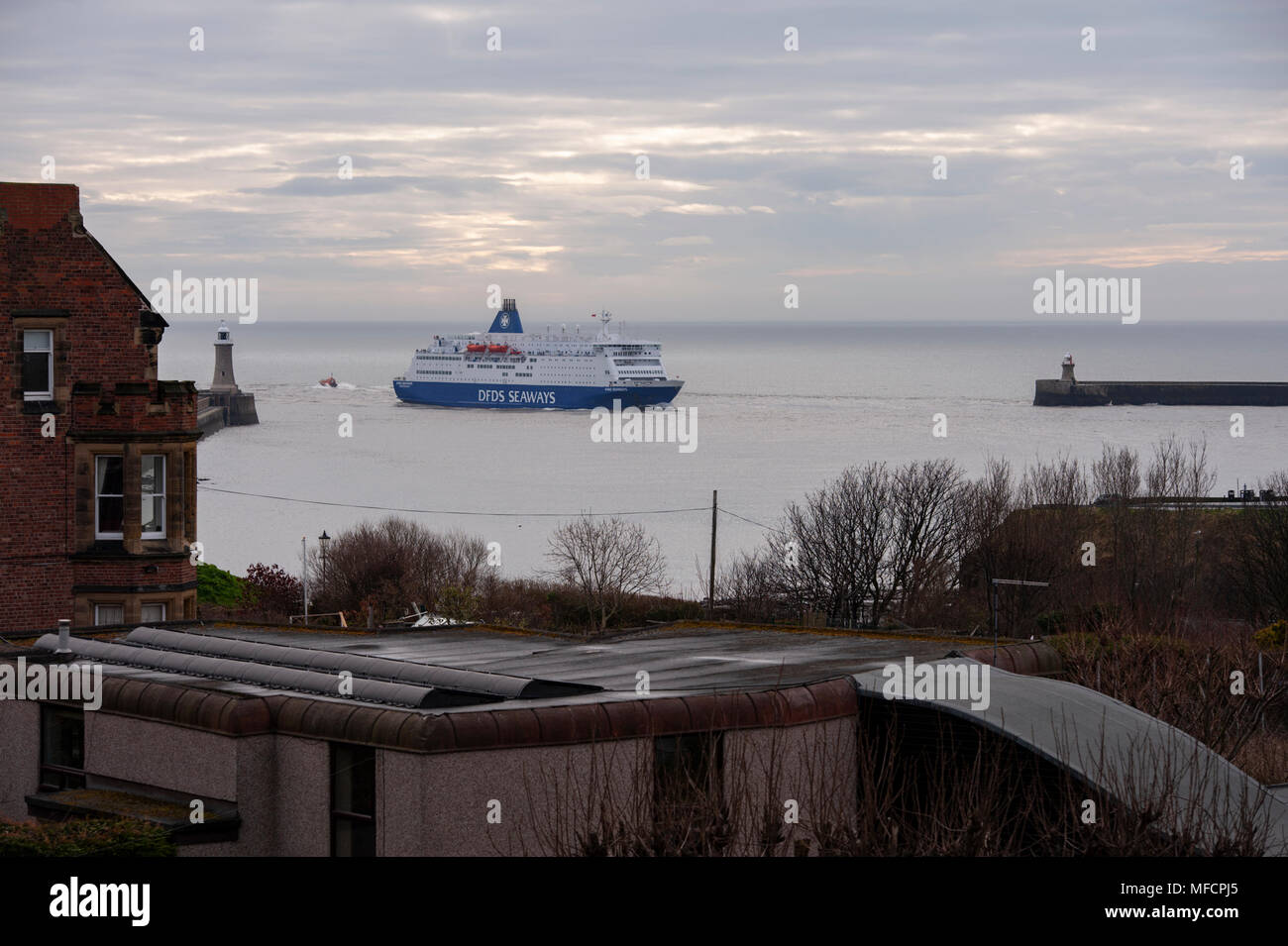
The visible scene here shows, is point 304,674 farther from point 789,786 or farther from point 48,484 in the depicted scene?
point 48,484

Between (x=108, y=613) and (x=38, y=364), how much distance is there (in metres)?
4.64

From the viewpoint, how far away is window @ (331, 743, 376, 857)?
12.2 m

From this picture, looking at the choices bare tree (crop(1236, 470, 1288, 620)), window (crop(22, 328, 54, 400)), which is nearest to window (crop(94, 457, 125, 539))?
window (crop(22, 328, 54, 400))

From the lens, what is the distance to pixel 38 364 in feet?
90.4

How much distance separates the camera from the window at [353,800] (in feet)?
39.9

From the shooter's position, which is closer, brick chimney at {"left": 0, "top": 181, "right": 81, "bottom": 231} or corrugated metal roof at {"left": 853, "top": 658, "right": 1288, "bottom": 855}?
corrugated metal roof at {"left": 853, "top": 658, "right": 1288, "bottom": 855}

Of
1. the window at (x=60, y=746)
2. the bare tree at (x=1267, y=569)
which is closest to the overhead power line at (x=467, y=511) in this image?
the bare tree at (x=1267, y=569)

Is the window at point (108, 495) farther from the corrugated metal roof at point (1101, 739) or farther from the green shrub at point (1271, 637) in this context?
the green shrub at point (1271, 637)

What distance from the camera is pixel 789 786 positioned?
13766 millimetres

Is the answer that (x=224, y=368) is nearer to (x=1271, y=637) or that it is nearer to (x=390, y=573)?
(x=390, y=573)

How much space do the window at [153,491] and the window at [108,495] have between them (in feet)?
1.34

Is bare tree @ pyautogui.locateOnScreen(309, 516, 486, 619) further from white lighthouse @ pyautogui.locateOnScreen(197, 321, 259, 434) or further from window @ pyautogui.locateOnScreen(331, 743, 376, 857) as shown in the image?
white lighthouse @ pyautogui.locateOnScreen(197, 321, 259, 434)

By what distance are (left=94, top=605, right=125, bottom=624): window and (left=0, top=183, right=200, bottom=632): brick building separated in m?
0.03
